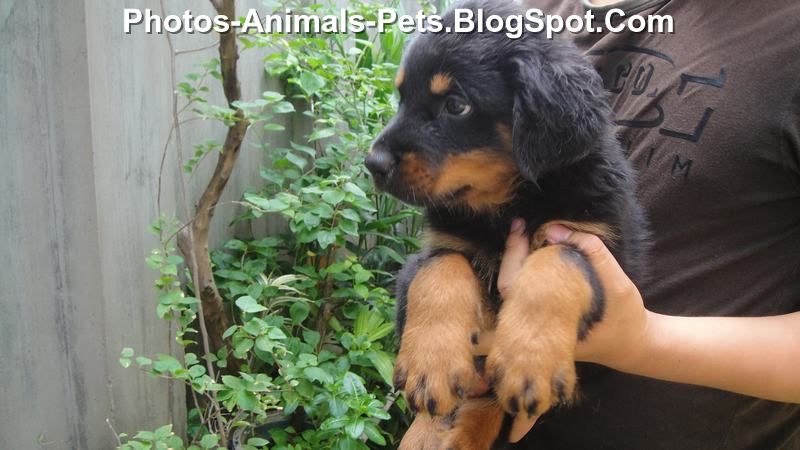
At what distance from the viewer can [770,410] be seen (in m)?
1.56

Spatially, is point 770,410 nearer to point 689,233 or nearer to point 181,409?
point 689,233

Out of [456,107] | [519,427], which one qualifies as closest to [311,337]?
[519,427]

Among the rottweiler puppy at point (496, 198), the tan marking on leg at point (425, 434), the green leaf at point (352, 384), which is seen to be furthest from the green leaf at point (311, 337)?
the rottweiler puppy at point (496, 198)

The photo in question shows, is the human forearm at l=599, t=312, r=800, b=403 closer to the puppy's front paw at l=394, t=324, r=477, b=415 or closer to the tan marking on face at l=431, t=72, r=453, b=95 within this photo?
the puppy's front paw at l=394, t=324, r=477, b=415

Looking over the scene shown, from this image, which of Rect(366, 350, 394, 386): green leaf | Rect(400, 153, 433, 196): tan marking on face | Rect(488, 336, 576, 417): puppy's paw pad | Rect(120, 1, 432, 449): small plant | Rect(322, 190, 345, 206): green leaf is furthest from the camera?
Rect(366, 350, 394, 386): green leaf

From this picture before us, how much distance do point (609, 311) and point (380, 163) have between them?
0.52m

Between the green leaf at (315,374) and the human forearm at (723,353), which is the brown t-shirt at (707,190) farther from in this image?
the green leaf at (315,374)

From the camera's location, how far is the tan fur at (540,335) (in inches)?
48.8

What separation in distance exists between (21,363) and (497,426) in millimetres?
1408

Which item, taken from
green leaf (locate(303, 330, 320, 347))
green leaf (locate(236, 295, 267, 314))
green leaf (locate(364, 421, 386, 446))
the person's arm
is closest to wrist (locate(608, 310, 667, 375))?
the person's arm

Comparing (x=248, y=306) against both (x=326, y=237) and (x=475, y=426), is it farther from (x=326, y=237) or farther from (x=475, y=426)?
(x=475, y=426)

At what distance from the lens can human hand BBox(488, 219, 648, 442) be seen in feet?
4.27

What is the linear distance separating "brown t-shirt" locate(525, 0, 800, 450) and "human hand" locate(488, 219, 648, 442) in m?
0.20

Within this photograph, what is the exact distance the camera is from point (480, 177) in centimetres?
150
